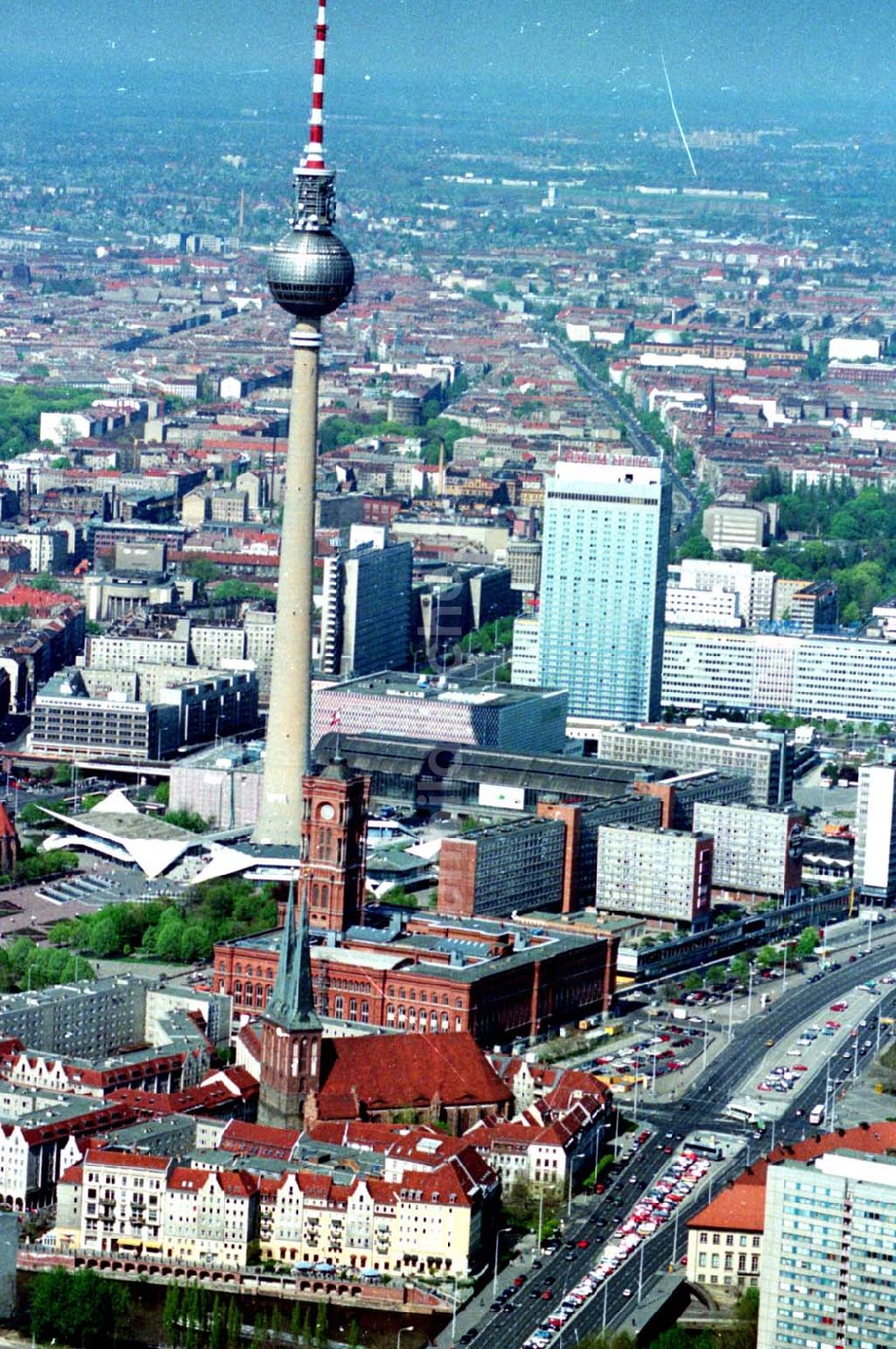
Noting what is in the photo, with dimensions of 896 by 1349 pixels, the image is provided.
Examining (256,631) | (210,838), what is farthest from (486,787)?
(256,631)

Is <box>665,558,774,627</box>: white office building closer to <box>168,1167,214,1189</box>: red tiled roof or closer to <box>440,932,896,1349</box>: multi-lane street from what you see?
<box>440,932,896,1349</box>: multi-lane street

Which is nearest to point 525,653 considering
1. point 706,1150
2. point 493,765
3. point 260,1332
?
point 493,765

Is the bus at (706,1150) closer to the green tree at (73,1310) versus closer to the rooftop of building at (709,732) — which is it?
the green tree at (73,1310)

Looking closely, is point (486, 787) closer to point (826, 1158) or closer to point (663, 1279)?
point (663, 1279)

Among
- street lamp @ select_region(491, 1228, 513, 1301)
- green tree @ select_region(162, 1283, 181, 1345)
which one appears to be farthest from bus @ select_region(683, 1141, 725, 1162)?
green tree @ select_region(162, 1283, 181, 1345)

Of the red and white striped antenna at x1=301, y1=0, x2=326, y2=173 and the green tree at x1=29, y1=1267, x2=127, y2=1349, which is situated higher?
the red and white striped antenna at x1=301, y1=0, x2=326, y2=173

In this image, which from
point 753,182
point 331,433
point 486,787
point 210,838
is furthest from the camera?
point 753,182
